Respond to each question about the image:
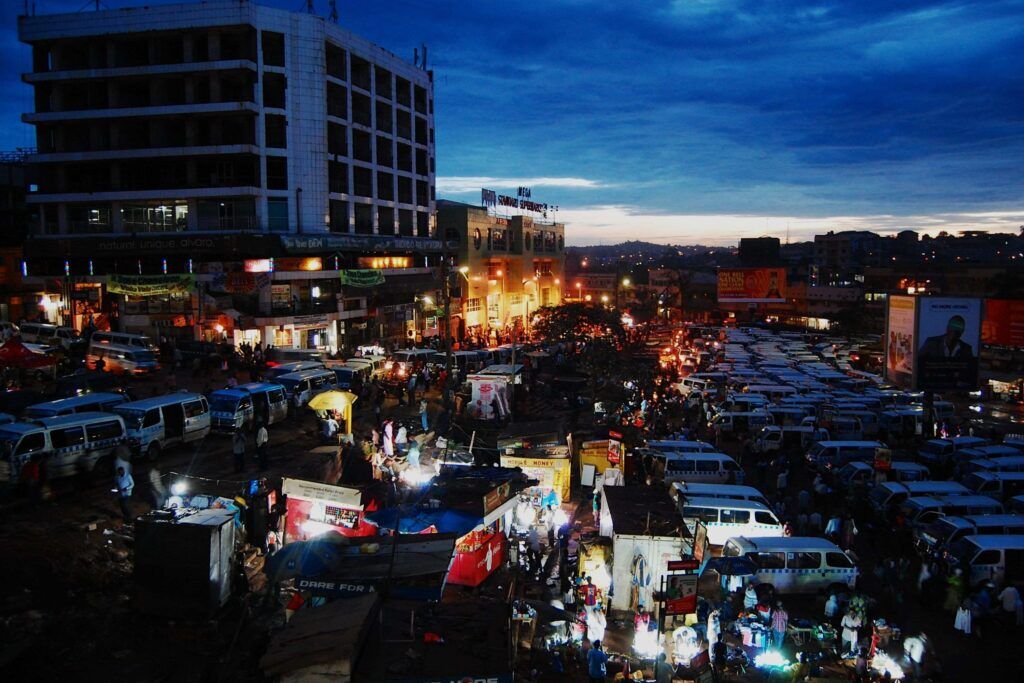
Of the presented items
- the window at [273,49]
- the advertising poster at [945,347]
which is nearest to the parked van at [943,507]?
the advertising poster at [945,347]

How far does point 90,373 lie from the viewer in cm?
2355

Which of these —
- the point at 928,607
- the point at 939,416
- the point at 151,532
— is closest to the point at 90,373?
the point at 151,532

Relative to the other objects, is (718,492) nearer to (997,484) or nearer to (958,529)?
(958,529)

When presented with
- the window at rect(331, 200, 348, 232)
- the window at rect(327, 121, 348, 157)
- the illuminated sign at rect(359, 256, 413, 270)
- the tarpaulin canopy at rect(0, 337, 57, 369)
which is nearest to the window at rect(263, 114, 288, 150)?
the window at rect(327, 121, 348, 157)

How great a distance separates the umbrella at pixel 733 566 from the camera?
42.2ft

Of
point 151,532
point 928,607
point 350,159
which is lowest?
point 928,607

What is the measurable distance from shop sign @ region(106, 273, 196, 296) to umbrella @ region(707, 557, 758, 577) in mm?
27959

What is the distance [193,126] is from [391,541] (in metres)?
35.4

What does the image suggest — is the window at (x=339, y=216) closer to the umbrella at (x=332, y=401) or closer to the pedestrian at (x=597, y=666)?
the umbrella at (x=332, y=401)

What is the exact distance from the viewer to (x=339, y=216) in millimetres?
43500

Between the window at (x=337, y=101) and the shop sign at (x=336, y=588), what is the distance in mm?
36777

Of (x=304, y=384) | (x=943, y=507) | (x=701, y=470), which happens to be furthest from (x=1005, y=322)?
(x=304, y=384)

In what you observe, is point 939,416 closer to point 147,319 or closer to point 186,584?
point 186,584

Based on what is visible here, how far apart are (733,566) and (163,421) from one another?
13.9 m
